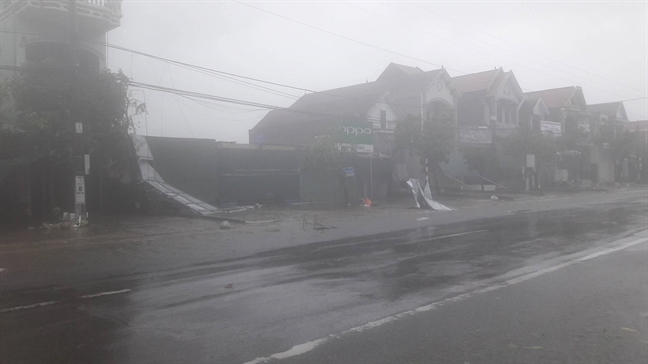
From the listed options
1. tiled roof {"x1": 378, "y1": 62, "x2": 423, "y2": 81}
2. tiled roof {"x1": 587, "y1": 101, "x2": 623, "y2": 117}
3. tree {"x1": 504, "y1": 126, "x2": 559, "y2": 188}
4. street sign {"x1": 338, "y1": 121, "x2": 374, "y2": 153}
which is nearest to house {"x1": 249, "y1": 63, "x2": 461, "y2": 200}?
tiled roof {"x1": 378, "y1": 62, "x2": 423, "y2": 81}

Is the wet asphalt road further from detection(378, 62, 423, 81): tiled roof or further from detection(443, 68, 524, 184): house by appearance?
detection(378, 62, 423, 81): tiled roof

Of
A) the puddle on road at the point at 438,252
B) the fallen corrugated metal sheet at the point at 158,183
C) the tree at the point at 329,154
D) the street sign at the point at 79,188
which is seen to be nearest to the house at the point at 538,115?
the tree at the point at 329,154

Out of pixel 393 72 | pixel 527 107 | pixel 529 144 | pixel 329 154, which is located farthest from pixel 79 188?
pixel 527 107

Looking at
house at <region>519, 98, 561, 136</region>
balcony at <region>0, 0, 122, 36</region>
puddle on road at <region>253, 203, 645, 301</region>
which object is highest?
balcony at <region>0, 0, 122, 36</region>

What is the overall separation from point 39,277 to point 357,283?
19.7ft

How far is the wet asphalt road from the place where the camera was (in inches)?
226

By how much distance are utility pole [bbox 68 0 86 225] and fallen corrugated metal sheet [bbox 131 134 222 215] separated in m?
5.61

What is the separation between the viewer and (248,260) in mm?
12312

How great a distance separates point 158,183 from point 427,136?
57.1 feet

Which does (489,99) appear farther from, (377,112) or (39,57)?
(39,57)

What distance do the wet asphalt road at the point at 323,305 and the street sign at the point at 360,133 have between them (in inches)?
838

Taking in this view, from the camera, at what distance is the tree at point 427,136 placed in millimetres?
35188

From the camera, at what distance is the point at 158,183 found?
83.5ft

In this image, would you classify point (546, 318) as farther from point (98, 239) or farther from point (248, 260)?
point (98, 239)
